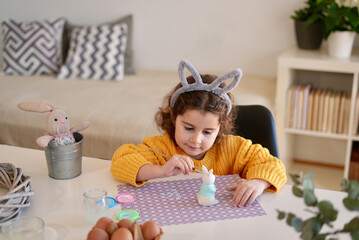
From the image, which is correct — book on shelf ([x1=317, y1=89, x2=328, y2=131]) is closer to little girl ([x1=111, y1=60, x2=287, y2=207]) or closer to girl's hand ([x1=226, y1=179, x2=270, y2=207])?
little girl ([x1=111, y1=60, x2=287, y2=207])

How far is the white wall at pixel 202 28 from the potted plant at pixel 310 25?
134 mm

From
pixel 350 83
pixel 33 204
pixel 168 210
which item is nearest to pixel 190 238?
pixel 168 210

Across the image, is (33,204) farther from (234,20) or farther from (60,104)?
(234,20)

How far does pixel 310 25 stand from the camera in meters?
2.72

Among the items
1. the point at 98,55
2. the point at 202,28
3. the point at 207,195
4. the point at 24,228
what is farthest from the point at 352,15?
the point at 24,228

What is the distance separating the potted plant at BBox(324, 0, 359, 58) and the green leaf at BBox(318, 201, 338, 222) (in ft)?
6.82

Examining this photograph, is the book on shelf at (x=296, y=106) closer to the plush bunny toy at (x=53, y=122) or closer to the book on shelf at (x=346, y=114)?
the book on shelf at (x=346, y=114)

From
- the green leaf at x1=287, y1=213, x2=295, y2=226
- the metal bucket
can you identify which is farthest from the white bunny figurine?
the green leaf at x1=287, y1=213, x2=295, y2=226

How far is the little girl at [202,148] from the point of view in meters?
1.31

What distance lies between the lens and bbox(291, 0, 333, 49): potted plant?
8.81 feet

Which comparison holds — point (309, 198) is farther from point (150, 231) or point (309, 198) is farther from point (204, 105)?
point (204, 105)

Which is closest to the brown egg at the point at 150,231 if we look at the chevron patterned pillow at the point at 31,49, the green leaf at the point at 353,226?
the green leaf at the point at 353,226

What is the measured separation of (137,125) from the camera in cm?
233

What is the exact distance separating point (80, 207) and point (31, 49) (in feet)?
7.40
